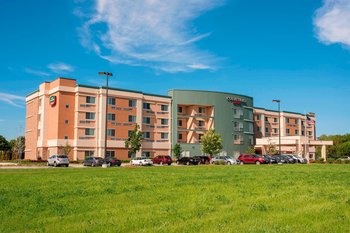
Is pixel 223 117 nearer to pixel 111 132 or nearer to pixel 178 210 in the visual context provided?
pixel 111 132

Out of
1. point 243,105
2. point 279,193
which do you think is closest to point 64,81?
point 243,105

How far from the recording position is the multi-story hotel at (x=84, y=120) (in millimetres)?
68938

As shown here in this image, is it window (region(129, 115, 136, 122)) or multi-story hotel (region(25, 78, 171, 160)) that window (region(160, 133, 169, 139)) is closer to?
multi-story hotel (region(25, 78, 171, 160))

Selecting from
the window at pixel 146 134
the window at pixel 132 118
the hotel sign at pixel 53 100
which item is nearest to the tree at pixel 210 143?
the window at pixel 146 134

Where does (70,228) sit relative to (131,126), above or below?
below

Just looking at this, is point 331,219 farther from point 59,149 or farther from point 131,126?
point 131,126

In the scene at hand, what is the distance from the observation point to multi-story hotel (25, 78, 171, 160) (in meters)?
68.9

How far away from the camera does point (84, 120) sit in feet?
230

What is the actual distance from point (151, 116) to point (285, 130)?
47421mm

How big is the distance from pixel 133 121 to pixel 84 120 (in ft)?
32.9

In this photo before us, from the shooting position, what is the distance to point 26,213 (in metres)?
9.96

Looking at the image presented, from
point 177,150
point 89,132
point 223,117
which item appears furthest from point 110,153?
point 223,117

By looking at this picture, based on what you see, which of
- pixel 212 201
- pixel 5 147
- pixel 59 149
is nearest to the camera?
pixel 212 201

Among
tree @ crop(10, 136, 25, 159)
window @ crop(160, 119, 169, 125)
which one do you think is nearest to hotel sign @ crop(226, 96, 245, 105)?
window @ crop(160, 119, 169, 125)
